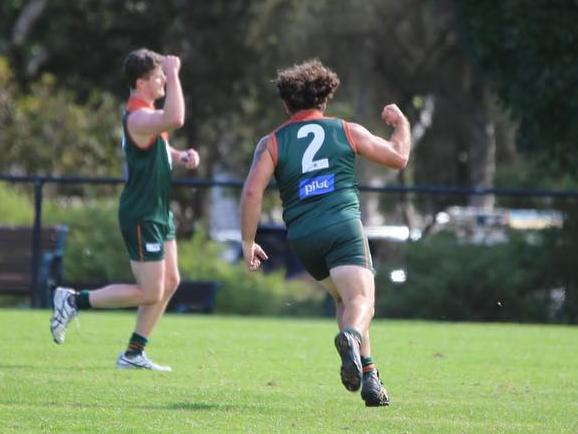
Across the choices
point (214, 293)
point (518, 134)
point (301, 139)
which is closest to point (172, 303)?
point (214, 293)

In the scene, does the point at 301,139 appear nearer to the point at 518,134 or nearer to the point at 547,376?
the point at 547,376

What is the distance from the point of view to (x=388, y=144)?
8.27m

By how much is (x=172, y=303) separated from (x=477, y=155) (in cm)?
1904

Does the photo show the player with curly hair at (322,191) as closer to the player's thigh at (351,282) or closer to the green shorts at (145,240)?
the player's thigh at (351,282)

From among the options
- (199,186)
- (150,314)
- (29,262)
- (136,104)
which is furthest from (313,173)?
(29,262)

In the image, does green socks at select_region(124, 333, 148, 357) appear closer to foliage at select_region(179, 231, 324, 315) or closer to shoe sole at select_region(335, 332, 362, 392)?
shoe sole at select_region(335, 332, 362, 392)

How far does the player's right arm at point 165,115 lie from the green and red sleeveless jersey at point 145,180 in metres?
0.11

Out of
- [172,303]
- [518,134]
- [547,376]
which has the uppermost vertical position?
[518,134]

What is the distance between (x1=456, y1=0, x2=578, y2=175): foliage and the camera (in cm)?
1922

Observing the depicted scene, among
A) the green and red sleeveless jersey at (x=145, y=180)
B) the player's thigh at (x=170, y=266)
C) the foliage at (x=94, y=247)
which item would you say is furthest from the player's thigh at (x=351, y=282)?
the foliage at (x=94, y=247)

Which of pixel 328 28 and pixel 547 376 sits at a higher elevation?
pixel 328 28

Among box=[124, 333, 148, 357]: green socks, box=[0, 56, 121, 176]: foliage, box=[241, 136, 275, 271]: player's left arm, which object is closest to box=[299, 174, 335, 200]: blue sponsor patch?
box=[241, 136, 275, 271]: player's left arm

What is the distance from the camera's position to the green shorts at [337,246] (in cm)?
798

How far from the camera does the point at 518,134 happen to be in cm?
2067
